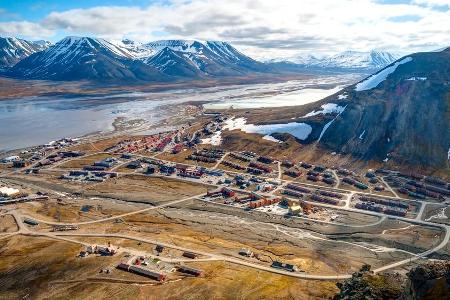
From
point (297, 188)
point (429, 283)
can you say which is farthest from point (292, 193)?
point (429, 283)

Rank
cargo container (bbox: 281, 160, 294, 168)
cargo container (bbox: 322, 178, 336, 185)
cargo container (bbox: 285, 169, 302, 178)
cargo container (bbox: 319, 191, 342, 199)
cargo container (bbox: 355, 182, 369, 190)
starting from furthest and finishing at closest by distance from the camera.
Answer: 1. cargo container (bbox: 281, 160, 294, 168)
2. cargo container (bbox: 285, 169, 302, 178)
3. cargo container (bbox: 322, 178, 336, 185)
4. cargo container (bbox: 355, 182, 369, 190)
5. cargo container (bbox: 319, 191, 342, 199)

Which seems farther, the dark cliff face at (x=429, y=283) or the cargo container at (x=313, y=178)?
the cargo container at (x=313, y=178)

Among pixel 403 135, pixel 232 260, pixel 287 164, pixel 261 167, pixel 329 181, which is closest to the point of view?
pixel 232 260

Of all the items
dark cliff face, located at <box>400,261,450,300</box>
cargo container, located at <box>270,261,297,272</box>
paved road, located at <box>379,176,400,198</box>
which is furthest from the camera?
paved road, located at <box>379,176,400,198</box>

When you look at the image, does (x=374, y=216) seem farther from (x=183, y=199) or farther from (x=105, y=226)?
(x=105, y=226)

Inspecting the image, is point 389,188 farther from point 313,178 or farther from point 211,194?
point 211,194

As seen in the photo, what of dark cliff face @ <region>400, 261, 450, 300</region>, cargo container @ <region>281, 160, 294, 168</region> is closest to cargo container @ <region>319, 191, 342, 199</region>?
cargo container @ <region>281, 160, 294, 168</region>

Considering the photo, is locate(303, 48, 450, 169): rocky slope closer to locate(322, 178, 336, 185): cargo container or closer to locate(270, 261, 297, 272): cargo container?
locate(322, 178, 336, 185): cargo container

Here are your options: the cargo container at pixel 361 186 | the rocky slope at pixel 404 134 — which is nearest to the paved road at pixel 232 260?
the cargo container at pixel 361 186

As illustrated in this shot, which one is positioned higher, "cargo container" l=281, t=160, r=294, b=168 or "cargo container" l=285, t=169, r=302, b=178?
"cargo container" l=281, t=160, r=294, b=168

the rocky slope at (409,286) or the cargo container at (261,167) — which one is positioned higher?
the rocky slope at (409,286)

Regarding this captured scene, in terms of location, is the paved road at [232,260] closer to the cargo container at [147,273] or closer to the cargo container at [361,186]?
the cargo container at [147,273]
